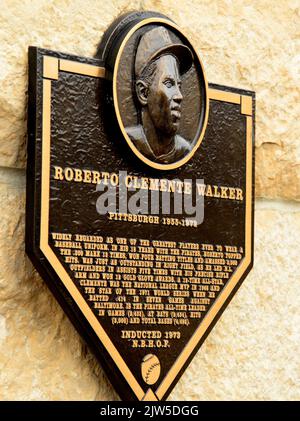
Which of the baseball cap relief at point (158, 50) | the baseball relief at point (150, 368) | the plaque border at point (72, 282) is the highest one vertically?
the baseball cap relief at point (158, 50)

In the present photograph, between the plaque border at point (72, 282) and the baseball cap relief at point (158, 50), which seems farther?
the baseball cap relief at point (158, 50)

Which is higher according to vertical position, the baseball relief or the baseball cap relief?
the baseball cap relief

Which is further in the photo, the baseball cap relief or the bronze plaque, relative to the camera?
the baseball cap relief

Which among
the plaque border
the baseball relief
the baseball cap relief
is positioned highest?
the baseball cap relief

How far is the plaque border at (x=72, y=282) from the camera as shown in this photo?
2326 millimetres

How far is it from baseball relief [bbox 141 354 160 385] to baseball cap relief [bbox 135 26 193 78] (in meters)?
0.77

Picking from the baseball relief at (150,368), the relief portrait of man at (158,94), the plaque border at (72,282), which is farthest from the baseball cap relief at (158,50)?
the baseball relief at (150,368)

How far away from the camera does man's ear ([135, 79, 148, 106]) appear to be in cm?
251

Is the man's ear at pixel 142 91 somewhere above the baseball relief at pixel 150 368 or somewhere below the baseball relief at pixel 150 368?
above

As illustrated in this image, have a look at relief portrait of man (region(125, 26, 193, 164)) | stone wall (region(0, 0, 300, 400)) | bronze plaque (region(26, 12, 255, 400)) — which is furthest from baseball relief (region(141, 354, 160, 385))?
relief portrait of man (region(125, 26, 193, 164))

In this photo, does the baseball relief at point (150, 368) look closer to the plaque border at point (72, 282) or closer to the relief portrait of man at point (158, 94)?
the plaque border at point (72, 282)

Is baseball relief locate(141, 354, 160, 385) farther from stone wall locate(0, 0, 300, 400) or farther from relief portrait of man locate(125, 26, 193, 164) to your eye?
relief portrait of man locate(125, 26, 193, 164)

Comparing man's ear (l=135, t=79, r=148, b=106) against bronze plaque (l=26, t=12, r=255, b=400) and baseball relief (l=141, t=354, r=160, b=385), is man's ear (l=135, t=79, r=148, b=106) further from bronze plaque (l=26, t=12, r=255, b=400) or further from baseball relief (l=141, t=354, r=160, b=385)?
baseball relief (l=141, t=354, r=160, b=385)
